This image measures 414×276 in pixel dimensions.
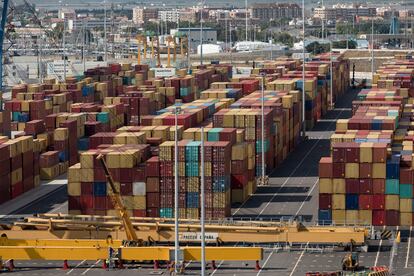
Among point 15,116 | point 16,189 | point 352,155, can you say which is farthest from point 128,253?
point 15,116

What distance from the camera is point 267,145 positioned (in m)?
90.5

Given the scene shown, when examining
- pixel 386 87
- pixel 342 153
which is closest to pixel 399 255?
pixel 342 153

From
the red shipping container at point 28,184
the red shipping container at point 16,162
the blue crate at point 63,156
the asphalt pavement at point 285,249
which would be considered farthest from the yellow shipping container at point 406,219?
the blue crate at point 63,156

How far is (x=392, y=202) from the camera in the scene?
71.5 m

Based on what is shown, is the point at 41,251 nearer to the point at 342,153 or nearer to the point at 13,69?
the point at 342,153

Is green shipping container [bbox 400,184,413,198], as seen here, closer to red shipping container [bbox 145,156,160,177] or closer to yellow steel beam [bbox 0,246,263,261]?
yellow steel beam [bbox 0,246,263,261]

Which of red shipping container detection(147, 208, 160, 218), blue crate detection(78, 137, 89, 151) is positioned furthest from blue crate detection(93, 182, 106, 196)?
blue crate detection(78, 137, 89, 151)

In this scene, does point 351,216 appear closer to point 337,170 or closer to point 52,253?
point 337,170

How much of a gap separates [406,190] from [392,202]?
93 cm

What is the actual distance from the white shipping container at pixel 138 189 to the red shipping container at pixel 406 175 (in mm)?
13108

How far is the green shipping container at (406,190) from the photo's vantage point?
234ft

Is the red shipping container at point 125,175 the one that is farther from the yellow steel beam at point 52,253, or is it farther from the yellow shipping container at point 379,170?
the yellow shipping container at point 379,170

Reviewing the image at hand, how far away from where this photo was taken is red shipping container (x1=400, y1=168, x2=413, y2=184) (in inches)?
2800

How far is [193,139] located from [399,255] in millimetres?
16632
